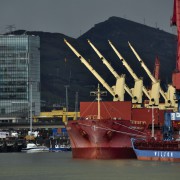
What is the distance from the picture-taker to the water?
3848 inches

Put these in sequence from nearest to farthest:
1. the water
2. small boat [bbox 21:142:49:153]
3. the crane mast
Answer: the water < the crane mast < small boat [bbox 21:142:49:153]

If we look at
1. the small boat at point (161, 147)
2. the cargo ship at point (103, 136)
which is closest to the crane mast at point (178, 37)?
the small boat at point (161, 147)

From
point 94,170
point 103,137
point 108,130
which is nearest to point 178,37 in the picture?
point 108,130

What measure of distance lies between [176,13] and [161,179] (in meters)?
59.9

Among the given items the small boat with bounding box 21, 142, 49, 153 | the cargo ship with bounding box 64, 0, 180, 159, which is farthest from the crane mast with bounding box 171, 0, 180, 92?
the small boat with bounding box 21, 142, 49, 153

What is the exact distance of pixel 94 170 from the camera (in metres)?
108

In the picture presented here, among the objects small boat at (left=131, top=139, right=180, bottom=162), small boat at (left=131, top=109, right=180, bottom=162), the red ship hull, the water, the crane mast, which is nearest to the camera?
the water

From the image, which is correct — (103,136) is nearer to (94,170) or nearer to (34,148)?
(94,170)

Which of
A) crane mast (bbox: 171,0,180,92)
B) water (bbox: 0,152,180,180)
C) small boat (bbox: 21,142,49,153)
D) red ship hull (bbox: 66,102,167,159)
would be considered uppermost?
crane mast (bbox: 171,0,180,92)

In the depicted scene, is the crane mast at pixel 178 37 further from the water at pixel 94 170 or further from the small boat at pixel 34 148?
the small boat at pixel 34 148

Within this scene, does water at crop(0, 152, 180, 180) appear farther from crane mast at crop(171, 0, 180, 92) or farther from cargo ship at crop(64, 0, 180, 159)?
crane mast at crop(171, 0, 180, 92)

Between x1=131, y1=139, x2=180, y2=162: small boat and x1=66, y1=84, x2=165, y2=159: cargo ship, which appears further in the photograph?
x1=66, y1=84, x2=165, y2=159: cargo ship

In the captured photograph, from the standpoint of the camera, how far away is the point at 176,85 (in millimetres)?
139625

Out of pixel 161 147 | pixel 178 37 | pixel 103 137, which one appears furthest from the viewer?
pixel 178 37
